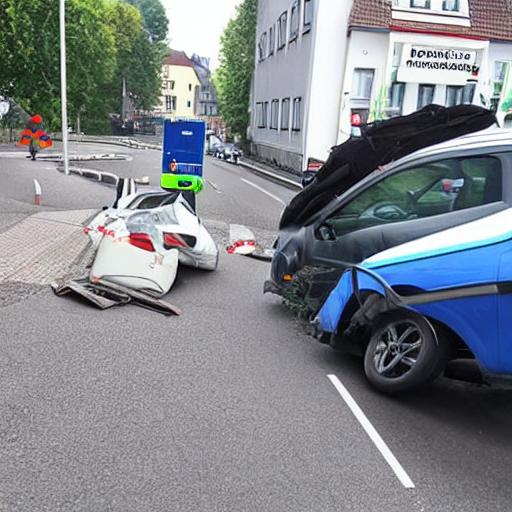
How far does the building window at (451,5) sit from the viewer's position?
2262 cm

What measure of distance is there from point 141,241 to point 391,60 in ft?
60.9

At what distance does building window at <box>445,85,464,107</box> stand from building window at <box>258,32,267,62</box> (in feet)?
46.3

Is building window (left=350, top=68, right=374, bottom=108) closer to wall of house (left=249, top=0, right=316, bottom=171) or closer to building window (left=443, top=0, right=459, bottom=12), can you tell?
wall of house (left=249, top=0, right=316, bottom=171)

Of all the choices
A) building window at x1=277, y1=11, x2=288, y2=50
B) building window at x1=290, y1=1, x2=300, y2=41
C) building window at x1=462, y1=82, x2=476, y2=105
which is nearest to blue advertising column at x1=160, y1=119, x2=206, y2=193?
building window at x1=290, y1=1, x2=300, y2=41

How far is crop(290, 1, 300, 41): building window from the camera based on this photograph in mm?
25609

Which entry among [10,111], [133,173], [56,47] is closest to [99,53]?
[56,47]

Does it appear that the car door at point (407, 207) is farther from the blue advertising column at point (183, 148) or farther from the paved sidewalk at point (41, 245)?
the blue advertising column at point (183, 148)

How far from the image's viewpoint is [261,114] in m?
35.0

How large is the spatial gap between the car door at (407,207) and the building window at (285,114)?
72.2 ft

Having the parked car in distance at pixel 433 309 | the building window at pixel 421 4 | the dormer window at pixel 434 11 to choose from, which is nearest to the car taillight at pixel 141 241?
the parked car in distance at pixel 433 309

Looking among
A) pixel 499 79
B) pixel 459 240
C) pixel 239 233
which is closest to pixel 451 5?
pixel 499 79

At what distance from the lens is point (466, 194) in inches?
181

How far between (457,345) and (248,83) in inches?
1671

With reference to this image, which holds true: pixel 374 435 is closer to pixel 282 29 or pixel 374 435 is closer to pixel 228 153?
pixel 282 29
